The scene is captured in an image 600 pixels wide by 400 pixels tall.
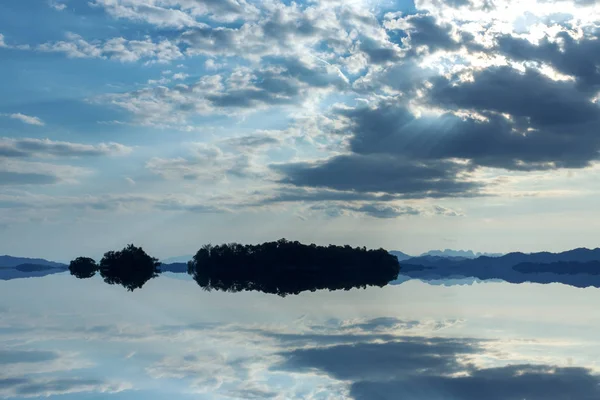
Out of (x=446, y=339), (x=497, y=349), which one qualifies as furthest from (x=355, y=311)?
(x=497, y=349)

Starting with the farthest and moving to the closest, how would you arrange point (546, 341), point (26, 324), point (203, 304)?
point (203, 304) < point (26, 324) < point (546, 341)

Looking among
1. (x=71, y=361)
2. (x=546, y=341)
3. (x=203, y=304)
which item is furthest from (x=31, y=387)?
(x=203, y=304)

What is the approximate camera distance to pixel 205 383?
25516mm

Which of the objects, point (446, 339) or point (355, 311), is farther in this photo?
point (355, 311)

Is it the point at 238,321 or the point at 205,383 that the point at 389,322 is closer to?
the point at 238,321

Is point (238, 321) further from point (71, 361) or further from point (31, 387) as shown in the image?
point (31, 387)

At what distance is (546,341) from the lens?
120 feet

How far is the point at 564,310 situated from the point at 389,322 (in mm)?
19277

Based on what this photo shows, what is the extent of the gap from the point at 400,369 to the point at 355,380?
2859 millimetres

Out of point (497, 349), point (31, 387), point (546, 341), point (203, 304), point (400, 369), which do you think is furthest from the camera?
point (203, 304)

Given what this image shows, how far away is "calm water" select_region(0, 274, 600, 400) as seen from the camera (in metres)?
24.6

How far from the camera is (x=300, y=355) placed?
3183 cm

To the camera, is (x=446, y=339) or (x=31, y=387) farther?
(x=446, y=339)

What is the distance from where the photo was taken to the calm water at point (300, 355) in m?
24.6
